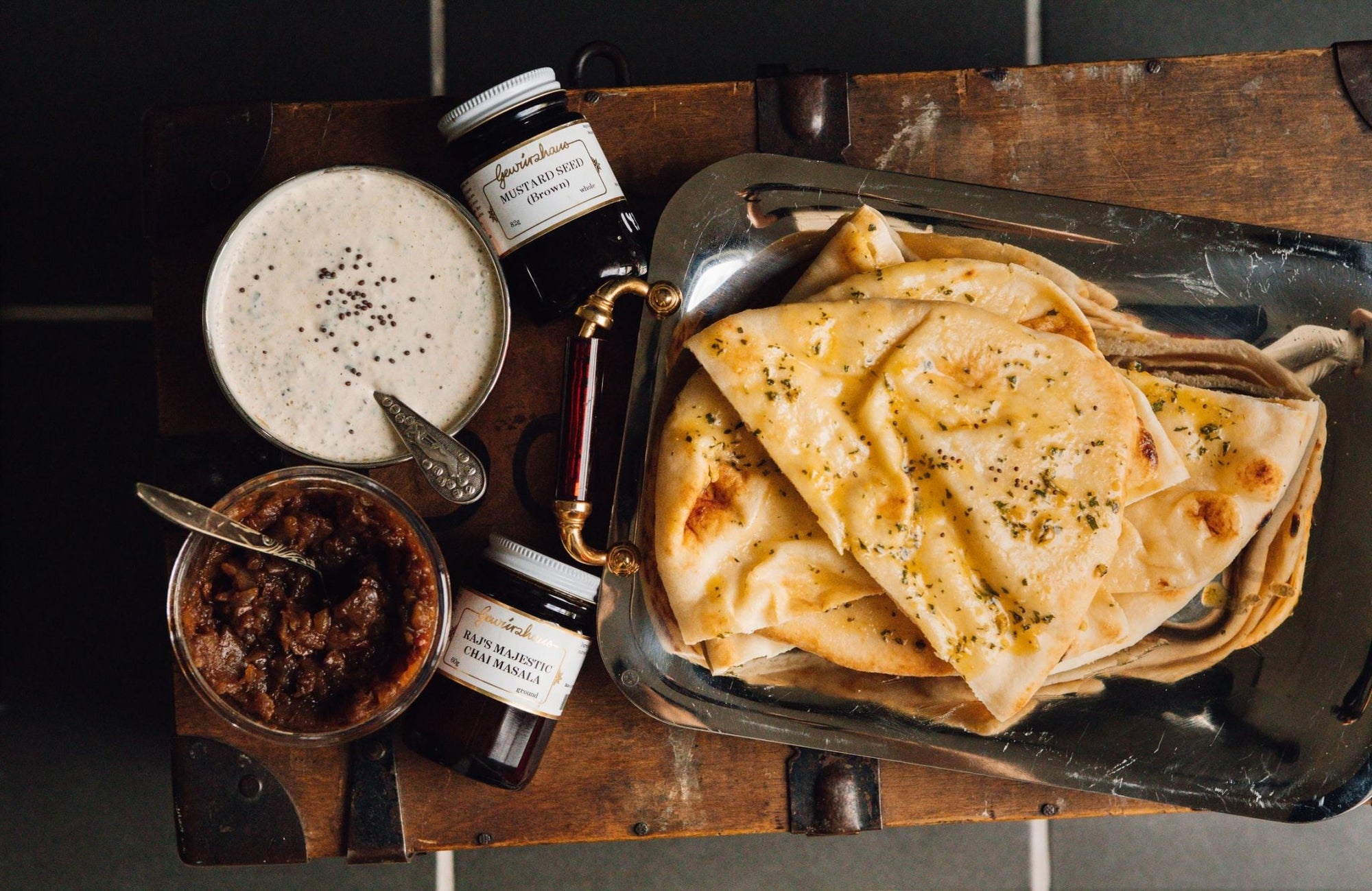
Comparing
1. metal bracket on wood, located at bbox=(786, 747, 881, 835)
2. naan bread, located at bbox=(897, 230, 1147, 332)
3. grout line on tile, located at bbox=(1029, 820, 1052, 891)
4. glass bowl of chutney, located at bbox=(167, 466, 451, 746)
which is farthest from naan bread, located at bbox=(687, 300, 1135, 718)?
grout line on tile, located at bbox=(1029, 820, 1052, 891)

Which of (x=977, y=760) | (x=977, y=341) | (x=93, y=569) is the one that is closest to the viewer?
(x=977, y=341)

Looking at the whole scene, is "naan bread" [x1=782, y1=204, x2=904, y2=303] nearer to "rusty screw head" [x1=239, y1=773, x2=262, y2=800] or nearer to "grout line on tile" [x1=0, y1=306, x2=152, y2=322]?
"rusty screw head" [x1=239, y1=773, x2=262, y2=800]

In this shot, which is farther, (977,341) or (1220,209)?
(1220,209)

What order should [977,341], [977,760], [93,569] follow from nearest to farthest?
[977,341] < [977,760] < [93,569]

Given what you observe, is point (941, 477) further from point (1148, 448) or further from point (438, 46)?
point (438, 46)

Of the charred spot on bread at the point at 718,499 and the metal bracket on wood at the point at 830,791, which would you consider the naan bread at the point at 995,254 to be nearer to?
the charred spot on bread at the point at 718,499

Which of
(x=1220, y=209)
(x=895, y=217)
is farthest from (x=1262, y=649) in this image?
(x=895, y=217)

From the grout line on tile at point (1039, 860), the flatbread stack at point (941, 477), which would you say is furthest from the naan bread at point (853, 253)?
the grout line on tile at point (1039, 860)

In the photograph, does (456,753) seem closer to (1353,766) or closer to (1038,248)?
(1038,248)
